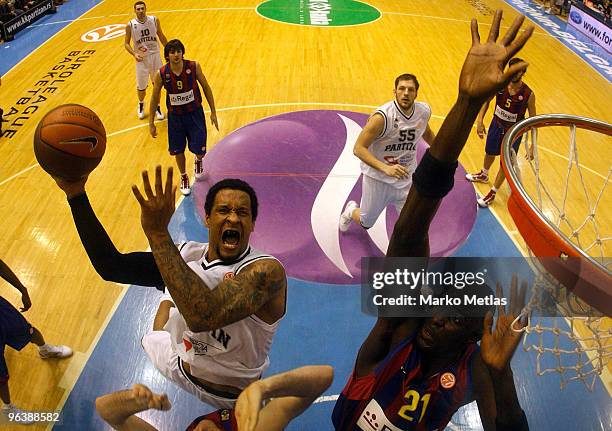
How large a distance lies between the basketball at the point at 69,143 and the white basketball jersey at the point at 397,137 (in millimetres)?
2605

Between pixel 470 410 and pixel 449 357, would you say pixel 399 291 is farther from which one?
pixel 470 410

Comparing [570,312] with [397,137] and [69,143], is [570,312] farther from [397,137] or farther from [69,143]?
[69,143]

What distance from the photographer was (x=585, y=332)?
13.5ft

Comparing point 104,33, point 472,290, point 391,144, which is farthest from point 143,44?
point 472,290

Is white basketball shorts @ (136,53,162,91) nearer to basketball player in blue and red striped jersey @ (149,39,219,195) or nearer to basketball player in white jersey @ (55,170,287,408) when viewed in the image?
basketball player in blue and red striped jersey @ (149,39,219,195)

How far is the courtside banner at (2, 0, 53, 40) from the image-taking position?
34.8ft

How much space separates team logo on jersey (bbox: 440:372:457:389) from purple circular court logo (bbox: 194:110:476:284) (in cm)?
263

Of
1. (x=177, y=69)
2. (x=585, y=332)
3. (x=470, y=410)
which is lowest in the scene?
(x=470, y=410)

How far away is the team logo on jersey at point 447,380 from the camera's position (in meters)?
2.23

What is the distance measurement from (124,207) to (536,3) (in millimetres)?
15162

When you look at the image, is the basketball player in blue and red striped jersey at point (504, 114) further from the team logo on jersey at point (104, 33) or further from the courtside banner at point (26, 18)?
the courtside banner at point (26, 18)

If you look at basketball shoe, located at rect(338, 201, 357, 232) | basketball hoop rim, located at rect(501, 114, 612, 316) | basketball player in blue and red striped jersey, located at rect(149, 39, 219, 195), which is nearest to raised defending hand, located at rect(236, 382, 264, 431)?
basketball hoop rim, located at rect(501, 114, 612, 316)

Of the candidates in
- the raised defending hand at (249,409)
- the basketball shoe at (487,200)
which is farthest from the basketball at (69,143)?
the basketball shoe at (487,200)

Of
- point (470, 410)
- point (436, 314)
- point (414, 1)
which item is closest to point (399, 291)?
point (436, 314)
